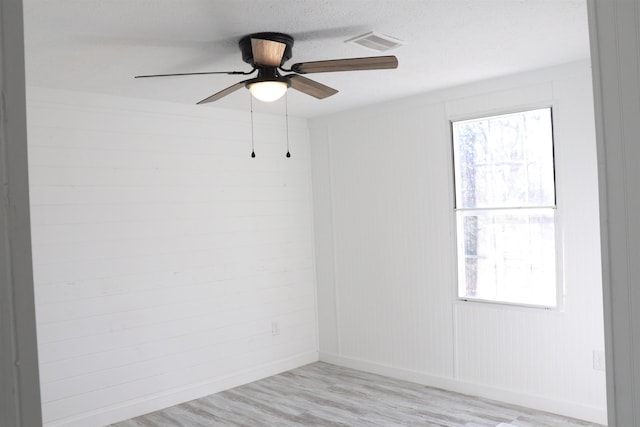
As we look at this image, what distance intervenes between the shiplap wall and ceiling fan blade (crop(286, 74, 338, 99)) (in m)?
1.73

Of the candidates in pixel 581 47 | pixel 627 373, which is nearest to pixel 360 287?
pixel 581 47

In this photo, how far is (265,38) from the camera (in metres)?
2.80

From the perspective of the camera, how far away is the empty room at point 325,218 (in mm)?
3090

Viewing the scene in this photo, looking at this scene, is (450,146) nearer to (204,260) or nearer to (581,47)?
(581,47)

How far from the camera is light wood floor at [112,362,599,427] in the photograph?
3854 mm

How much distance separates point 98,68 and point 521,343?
11.9 feet

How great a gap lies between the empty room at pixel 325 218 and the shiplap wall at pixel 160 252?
16 mm

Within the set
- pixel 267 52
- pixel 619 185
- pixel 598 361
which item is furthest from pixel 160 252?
pixel 619 185

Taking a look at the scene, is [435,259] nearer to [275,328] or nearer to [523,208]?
[523,208]

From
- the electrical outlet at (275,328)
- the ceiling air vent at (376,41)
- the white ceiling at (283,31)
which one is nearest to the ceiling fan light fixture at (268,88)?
the white ceiling at (283,31)

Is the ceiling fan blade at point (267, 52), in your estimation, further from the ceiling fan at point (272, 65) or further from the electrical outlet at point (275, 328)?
the electrical outlet at point (275, 328)

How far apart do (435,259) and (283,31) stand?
2.53 m

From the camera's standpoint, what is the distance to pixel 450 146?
444cm

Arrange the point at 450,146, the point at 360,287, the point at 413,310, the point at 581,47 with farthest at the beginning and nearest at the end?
the point at 360,287, the point at 413,310, the point at 450,146, the point at 581,47
